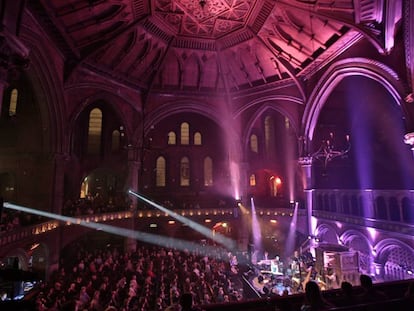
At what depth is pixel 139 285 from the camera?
1229 centimetres

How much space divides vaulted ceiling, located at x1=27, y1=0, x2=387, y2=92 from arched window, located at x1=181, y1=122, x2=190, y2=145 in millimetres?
4855

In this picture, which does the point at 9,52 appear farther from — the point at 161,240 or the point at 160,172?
the point at 160,172

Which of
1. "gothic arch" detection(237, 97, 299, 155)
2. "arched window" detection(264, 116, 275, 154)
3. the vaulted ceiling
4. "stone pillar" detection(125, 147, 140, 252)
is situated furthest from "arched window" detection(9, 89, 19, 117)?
"arched window" detection(264, 116, 275, 154)

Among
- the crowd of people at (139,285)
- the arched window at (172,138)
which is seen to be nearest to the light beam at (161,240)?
the crowd of people at (139,285)

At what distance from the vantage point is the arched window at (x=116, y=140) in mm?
21714

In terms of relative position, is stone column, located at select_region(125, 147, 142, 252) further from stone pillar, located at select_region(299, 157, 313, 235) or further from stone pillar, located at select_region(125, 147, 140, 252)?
stone pillar, located at select_region(299, 157, 313, 235)

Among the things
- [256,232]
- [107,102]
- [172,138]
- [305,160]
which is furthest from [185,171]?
[305,160]

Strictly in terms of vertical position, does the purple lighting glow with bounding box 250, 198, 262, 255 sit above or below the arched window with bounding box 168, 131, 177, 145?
below

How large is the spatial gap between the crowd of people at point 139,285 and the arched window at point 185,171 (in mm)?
7387

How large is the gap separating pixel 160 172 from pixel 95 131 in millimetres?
6260

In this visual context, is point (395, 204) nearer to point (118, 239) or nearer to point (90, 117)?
point (118, 239)

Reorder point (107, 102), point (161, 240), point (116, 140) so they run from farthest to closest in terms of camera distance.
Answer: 1. point (116, 140)
2. point (161, 240)
3. point (107, 102)

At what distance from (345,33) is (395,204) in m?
8.42

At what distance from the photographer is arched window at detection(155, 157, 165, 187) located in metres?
22.7
